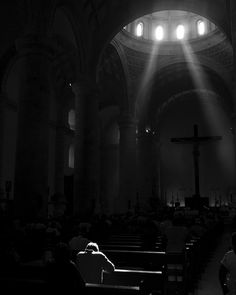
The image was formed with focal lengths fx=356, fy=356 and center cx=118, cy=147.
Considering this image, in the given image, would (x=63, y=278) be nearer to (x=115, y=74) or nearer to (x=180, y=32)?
(x=115, y=74)

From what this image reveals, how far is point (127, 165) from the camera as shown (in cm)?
2538

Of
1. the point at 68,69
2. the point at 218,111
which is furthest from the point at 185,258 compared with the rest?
the point at 218,111

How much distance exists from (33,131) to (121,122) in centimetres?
1496

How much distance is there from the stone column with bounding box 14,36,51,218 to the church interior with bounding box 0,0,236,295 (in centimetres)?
3

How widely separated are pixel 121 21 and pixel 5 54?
22.2 ft

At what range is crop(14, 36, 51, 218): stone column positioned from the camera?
1137 cm

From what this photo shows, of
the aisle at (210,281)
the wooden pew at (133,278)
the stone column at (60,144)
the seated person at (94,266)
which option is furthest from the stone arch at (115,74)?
the wooden pew at (133,278)

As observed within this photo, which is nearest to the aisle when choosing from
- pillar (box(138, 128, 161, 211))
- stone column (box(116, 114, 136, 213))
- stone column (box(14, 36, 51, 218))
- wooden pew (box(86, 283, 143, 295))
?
wooden pew (box(86, 283, 143, 295))

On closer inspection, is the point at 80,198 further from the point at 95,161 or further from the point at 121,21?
the point at 121,21

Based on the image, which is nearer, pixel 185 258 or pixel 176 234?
pixel 185 258

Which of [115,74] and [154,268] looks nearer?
[154,268]

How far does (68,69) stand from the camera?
25578 mm

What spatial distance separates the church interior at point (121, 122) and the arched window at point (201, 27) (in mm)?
108

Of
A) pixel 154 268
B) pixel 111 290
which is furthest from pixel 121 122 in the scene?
pixel 111 290
